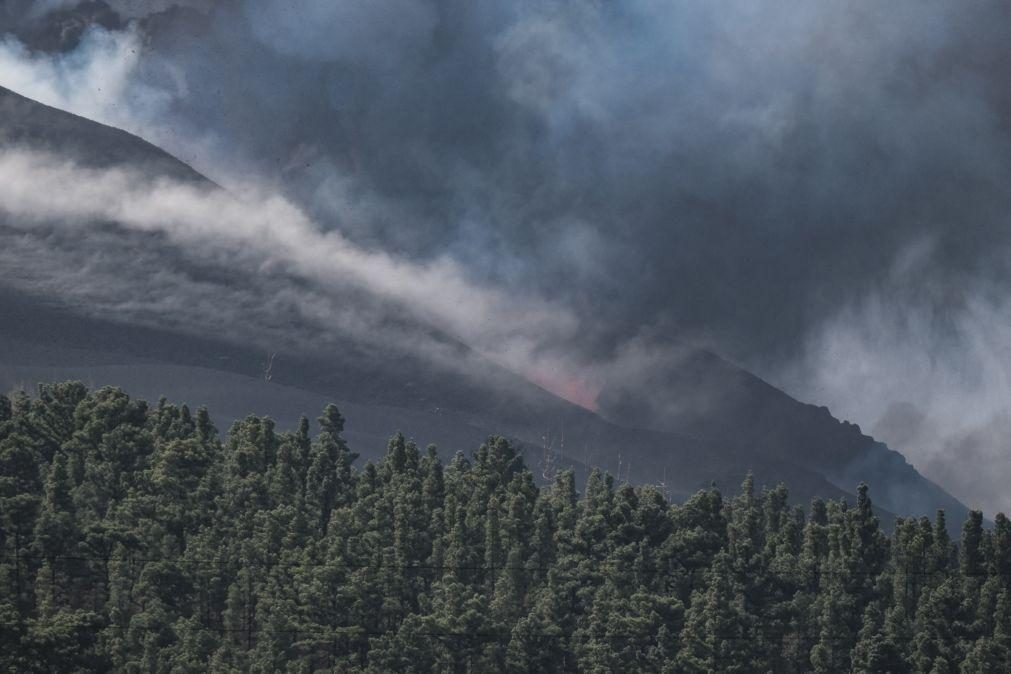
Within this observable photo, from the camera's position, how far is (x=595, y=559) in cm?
12431

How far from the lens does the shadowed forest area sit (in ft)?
379

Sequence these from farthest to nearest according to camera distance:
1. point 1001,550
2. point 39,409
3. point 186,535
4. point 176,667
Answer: point 39,409 → point 186,535 → point 1001,550 → point 176,667

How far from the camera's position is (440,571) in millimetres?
125125

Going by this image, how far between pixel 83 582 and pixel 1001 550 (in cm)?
6218

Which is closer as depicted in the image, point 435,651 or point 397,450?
point 435,651

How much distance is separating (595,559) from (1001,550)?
27.3 m

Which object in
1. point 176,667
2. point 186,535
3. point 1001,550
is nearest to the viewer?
point 176,667

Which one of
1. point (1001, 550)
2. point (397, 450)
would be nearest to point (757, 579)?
point (1001, 550)

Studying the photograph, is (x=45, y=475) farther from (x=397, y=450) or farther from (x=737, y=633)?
(x=737, y=633)

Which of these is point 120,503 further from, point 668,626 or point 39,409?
point 668,626

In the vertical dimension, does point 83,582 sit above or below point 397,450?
below

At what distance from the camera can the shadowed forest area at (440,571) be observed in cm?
11538

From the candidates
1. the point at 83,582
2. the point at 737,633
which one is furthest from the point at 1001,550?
the point at 83,582

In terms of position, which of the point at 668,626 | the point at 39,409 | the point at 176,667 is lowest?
the point at 176,667
